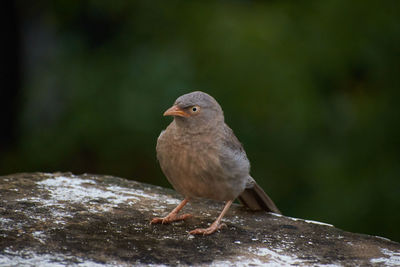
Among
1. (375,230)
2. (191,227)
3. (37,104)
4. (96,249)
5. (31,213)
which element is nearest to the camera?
(96,249)

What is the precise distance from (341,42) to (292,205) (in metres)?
1.77

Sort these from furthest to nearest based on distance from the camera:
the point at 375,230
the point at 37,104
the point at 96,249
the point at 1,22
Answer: the point at 1,22, the point at 37,104, the point at 375,230, the point at 96,249

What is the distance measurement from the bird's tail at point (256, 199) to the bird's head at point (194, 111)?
2.29ft

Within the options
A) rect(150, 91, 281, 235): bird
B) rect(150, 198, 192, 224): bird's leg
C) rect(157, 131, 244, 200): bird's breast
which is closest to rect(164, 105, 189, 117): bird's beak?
rect(150, 91, 281, 235): bird

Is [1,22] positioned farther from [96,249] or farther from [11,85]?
[96,249]

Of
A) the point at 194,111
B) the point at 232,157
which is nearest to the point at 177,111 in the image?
the point at 194,111

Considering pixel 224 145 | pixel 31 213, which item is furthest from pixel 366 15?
pixel 31 213

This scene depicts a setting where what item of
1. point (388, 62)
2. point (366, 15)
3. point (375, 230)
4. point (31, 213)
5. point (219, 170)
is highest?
point (366, 15)

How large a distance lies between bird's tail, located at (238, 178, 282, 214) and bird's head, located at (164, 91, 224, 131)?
70cm

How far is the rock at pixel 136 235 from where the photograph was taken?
11.9 ft

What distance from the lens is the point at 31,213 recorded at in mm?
4191

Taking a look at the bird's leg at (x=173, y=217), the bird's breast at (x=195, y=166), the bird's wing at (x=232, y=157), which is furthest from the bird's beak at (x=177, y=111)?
the bird's leg at (x=173, y=217)

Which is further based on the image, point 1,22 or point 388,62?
point 1,22

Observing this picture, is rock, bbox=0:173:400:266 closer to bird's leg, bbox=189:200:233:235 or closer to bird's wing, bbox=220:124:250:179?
bird's leg, bbox=189:200:233:235
